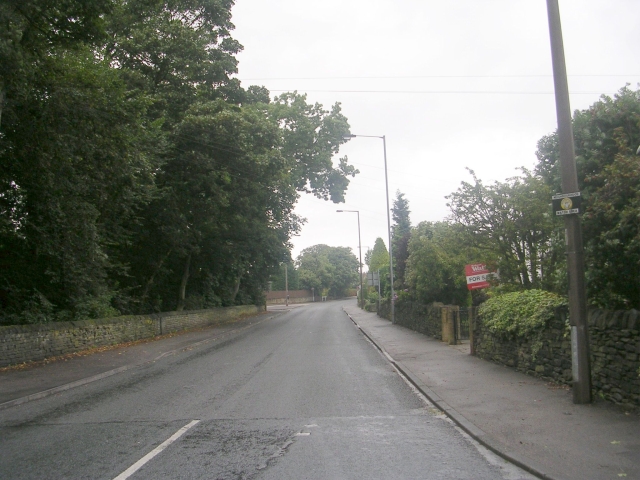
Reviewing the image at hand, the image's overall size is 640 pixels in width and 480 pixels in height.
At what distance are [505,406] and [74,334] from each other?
559 inches

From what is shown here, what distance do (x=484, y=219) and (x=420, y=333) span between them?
8961mm

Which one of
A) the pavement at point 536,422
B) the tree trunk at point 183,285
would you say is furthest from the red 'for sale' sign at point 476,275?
the tree trunk at point 183,285

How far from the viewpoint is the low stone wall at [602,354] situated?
747cm

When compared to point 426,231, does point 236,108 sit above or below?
above

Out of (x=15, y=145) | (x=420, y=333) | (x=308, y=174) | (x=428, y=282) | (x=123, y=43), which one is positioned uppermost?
(x=123, y=43)

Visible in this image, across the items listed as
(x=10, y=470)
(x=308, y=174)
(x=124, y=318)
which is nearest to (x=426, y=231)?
(x=308, y=174)

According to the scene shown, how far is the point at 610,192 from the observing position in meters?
7.87

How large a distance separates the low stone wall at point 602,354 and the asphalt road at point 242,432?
2506mm

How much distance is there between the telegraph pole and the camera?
8102mm

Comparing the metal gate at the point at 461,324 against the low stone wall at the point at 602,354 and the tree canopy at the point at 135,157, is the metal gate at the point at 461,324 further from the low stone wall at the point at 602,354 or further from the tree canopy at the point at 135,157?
the tree canopy at the point at 135,157

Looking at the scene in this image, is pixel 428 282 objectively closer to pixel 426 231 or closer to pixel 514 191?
pixel 514 191

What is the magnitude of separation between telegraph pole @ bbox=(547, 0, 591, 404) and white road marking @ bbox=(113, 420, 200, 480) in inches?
223

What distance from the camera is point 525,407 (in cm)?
831

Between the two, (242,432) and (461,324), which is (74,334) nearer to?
(242,432)
